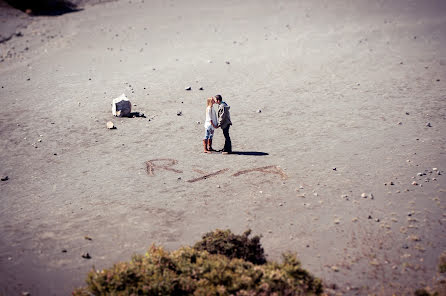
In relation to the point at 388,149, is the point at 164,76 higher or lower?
higher

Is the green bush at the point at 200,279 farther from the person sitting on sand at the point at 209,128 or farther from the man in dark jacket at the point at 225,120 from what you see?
the person sitting on sand at the point at 209,128

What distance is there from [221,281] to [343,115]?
10.4 m

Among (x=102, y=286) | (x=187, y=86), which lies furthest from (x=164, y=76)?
(x=102, y=286)

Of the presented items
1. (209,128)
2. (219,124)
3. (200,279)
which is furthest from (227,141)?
(200,279)

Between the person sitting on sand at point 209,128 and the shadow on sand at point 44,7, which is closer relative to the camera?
the person sitting on sand at point 209,128

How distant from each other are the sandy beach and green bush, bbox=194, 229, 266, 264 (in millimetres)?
861

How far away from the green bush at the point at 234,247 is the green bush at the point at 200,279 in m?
0.45

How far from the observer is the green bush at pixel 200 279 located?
6305mm

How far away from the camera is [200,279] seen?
6469 mm

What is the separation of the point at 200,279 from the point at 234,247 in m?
1.22

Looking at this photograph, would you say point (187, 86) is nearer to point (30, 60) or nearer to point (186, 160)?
point (186, 160)

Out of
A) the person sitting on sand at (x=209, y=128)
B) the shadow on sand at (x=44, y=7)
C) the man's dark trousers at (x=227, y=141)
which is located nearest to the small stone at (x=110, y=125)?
the person sitting on sand at (x=209, y=128)

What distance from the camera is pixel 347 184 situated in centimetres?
1043

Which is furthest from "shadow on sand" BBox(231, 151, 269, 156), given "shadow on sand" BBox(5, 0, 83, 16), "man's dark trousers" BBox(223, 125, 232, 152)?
"shadow on sand" BBox(5, 0, 83, 16)
